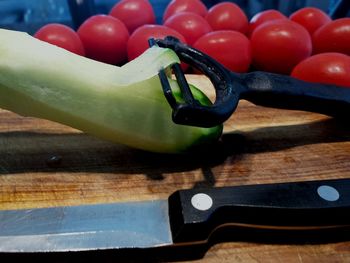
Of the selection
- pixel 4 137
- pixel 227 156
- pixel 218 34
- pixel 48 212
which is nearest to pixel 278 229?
pixel 227 156

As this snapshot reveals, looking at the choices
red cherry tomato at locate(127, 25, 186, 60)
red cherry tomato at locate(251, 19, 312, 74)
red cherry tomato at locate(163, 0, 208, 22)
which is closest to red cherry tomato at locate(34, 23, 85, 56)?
red cherry tomato at locate(127, 25, 186, 60)

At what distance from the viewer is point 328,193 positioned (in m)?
0.51

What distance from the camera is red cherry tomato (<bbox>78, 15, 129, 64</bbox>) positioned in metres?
1.08

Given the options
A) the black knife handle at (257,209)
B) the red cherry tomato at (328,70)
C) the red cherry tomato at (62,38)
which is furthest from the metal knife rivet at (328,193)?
the red cherry tomato at (62,38)

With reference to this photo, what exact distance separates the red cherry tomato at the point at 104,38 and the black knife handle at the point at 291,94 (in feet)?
1.84

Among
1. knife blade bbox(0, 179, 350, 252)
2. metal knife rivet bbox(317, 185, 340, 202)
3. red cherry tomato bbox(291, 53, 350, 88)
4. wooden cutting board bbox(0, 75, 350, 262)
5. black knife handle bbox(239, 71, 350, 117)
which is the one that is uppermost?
black knife handle bbox(239, 71, 350, 117)

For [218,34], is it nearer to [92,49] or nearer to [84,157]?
[92,49]

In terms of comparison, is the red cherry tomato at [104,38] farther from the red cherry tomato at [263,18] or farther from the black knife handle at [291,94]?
the black knife handle at [291,94]

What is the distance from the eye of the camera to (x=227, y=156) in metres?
0.66

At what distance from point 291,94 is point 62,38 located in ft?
2.18

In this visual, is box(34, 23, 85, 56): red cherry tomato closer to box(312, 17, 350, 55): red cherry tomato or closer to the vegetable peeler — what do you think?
the vegetable peeler

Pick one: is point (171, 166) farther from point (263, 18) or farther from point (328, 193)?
point (263, 18)

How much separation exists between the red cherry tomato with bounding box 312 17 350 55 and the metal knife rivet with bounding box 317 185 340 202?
0.66 meters

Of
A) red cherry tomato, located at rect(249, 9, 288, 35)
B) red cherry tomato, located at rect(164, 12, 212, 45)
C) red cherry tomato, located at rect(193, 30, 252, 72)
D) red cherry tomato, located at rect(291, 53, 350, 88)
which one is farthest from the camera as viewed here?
red cherry tomato, located at rect(249, 9, 288, 35)
